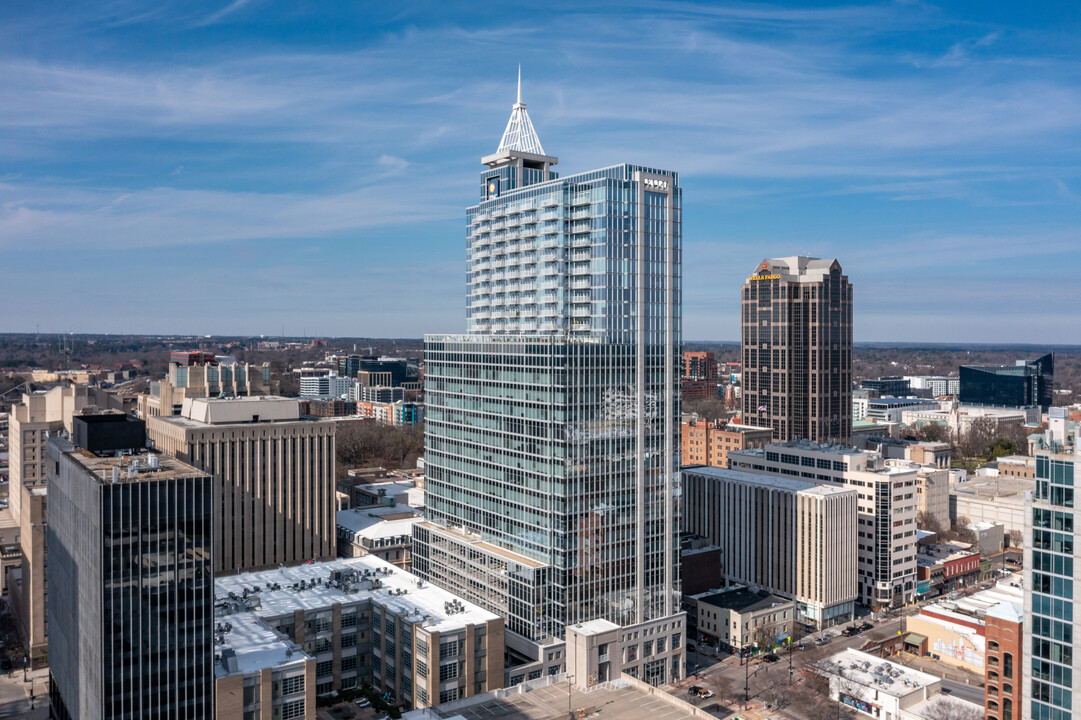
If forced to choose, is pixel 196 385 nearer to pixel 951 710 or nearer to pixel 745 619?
pixel 745 619

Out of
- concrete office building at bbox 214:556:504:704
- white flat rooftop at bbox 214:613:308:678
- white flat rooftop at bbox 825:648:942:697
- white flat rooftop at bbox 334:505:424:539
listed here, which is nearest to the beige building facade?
white flat rooftop at bbox 334:505:424:539

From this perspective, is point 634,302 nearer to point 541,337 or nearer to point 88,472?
point 541,337

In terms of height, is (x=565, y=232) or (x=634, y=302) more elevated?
(x=565, y=232)

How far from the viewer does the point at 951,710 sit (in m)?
104

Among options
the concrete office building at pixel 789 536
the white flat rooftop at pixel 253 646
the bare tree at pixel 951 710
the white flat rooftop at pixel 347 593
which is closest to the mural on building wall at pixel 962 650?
the concrete office building at pixel 789 536

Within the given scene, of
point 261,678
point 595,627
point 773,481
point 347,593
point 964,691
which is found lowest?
point 964,691

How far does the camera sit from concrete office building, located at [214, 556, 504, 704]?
101 metres

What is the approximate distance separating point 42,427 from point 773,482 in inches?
5101

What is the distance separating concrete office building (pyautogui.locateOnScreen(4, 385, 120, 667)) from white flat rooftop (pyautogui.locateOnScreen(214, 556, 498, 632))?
78.9ft

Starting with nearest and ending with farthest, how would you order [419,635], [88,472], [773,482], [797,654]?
[88,472], [419,635], [797,654], [773,482]

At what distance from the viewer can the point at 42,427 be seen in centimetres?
15125

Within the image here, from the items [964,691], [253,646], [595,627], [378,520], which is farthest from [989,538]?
[253,646]

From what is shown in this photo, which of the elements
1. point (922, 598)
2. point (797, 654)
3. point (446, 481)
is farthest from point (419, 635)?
point (922, 598)

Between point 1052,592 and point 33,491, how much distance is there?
12745cm
